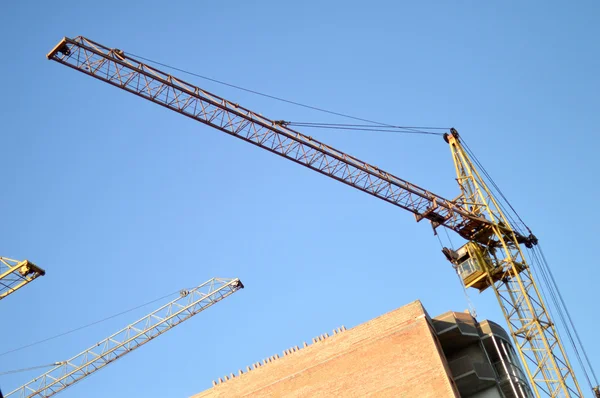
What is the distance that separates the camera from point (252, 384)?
4850 centimetres

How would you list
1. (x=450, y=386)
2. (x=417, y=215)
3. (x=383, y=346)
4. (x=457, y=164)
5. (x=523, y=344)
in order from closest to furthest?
1. (x=450, y=386)
2. (x=383, y=346)
3. (x=523, y=344)
4. (x=417, y=215)
5. (x=457, y=164)

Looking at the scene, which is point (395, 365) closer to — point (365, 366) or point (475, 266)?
point (365, 366)

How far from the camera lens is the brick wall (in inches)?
1737

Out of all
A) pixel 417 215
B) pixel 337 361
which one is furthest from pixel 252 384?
pixel 417 215

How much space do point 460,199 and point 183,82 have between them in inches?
846

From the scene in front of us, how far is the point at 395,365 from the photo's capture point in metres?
45.1

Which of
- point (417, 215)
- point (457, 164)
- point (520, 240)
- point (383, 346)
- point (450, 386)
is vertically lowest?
point (450, 386)

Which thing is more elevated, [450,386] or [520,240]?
[520,240]

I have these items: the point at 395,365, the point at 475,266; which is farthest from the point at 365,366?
the point at 475,266

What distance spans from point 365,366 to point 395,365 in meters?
1.90

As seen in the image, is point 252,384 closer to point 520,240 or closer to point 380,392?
point 380,392

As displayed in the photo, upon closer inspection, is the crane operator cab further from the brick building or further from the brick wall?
the brick wall

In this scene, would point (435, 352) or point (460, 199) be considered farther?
point (460, 199)

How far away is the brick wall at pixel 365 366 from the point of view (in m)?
44.1
